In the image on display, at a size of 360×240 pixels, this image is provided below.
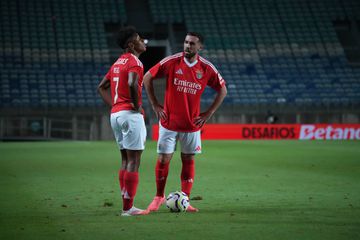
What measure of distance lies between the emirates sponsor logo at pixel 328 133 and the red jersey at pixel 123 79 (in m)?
26.3

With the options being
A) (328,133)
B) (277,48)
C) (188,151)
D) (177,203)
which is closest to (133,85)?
(188,151)

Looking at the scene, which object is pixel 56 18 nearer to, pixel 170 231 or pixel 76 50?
pixel 76 50

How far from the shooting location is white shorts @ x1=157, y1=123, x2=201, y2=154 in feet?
27.7

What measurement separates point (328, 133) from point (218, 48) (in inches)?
333

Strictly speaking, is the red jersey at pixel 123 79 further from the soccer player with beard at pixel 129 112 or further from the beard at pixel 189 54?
the beard at pixel 189 54

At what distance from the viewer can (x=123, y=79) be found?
310 inches

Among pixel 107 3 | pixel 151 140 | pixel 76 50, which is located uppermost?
pixel 107 3

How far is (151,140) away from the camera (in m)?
31.7

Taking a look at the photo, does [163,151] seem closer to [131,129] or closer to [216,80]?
[131,129]

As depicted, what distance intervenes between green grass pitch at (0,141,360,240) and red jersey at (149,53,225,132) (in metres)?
1.07

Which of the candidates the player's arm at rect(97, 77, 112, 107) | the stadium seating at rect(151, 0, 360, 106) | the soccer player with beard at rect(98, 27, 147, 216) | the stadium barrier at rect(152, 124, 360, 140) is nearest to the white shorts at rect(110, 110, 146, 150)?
the soccer player with beard at rect(98, 27, 147, 216)

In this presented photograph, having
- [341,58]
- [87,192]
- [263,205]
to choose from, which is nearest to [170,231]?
[263,205]

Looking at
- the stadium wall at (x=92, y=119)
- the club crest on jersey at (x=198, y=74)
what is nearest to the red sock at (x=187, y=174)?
the club crest on jersey at (x=198, y=74)

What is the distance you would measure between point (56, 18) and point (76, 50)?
269 cm
